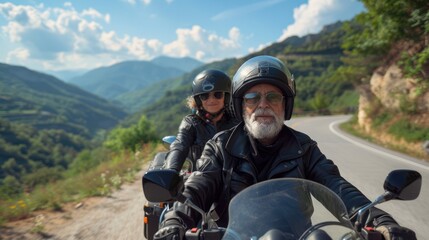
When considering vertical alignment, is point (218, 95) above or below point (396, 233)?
Result: above

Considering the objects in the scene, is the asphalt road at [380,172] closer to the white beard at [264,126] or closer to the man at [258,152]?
the man at [258,152]

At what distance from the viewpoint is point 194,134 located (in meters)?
5.21

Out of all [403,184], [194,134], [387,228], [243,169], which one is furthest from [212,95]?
[387,228]

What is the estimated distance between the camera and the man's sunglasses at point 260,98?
282cm

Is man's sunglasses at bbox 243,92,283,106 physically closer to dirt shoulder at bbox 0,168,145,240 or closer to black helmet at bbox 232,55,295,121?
black helmet at bbox 232,55,295,121

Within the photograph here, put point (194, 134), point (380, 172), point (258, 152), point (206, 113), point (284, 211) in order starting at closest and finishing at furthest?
point (284, 211)
point (258, 152)
point (194, 134)
point (206, 113)
point (380, 172)

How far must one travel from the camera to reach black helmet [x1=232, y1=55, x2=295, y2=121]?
278cm

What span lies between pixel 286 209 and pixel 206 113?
12.4 feet

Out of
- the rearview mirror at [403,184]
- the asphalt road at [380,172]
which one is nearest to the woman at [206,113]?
the asphalt road at [380,172]

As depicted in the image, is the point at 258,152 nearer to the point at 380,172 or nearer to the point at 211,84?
the point at 211,84

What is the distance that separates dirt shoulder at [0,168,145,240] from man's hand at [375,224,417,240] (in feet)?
11.7

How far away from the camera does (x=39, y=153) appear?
326 feet

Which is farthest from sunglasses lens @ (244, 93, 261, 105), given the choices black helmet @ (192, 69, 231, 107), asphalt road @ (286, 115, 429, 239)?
asphalt road @ (286, 115, 429, 239)

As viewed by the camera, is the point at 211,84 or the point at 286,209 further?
the point at 211,84
